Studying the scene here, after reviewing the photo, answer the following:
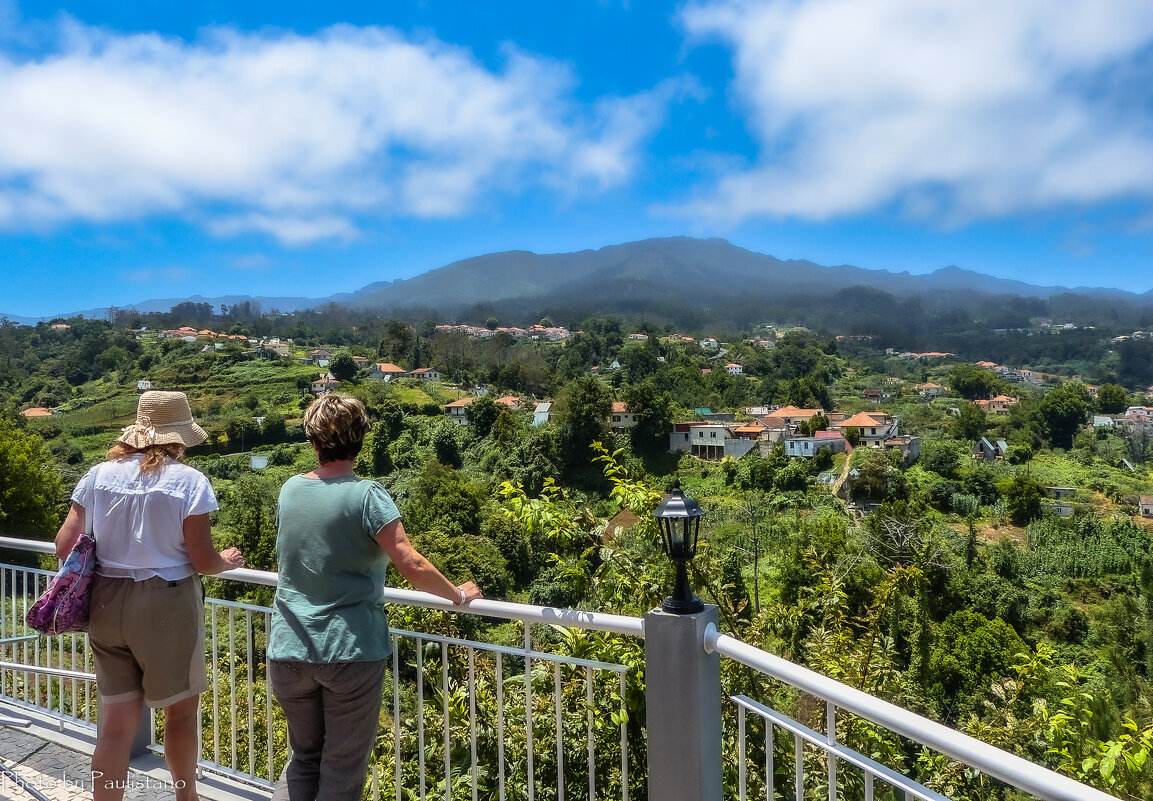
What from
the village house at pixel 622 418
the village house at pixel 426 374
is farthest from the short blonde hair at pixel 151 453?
the village house at pixel 426 374

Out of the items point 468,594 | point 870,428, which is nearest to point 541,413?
point 870,428

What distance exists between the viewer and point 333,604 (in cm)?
153

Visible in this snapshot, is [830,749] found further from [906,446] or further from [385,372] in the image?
[385,372]

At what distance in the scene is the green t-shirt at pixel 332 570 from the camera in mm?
1511

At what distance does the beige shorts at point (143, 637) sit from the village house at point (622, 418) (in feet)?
136

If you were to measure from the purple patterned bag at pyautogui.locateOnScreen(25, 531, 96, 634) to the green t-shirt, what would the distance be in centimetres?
57

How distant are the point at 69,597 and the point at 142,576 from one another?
0.17 metres

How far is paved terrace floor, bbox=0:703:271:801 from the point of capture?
221 centimetres

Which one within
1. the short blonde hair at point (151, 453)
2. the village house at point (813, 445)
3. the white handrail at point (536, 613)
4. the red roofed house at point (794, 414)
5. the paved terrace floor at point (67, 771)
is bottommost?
the village house at point (813, 445)

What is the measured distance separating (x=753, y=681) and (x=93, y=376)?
7179 cm

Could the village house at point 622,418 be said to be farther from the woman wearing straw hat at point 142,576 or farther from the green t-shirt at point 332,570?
the green t-shirt at point 332,570

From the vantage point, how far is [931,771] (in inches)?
142

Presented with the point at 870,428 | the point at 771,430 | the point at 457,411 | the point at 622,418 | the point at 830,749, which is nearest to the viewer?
the point at 830,749

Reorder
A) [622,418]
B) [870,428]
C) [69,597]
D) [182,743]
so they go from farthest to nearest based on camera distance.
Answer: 1. [870,428]
2. [622,418]
3. [182,743]
4. [69,597]
